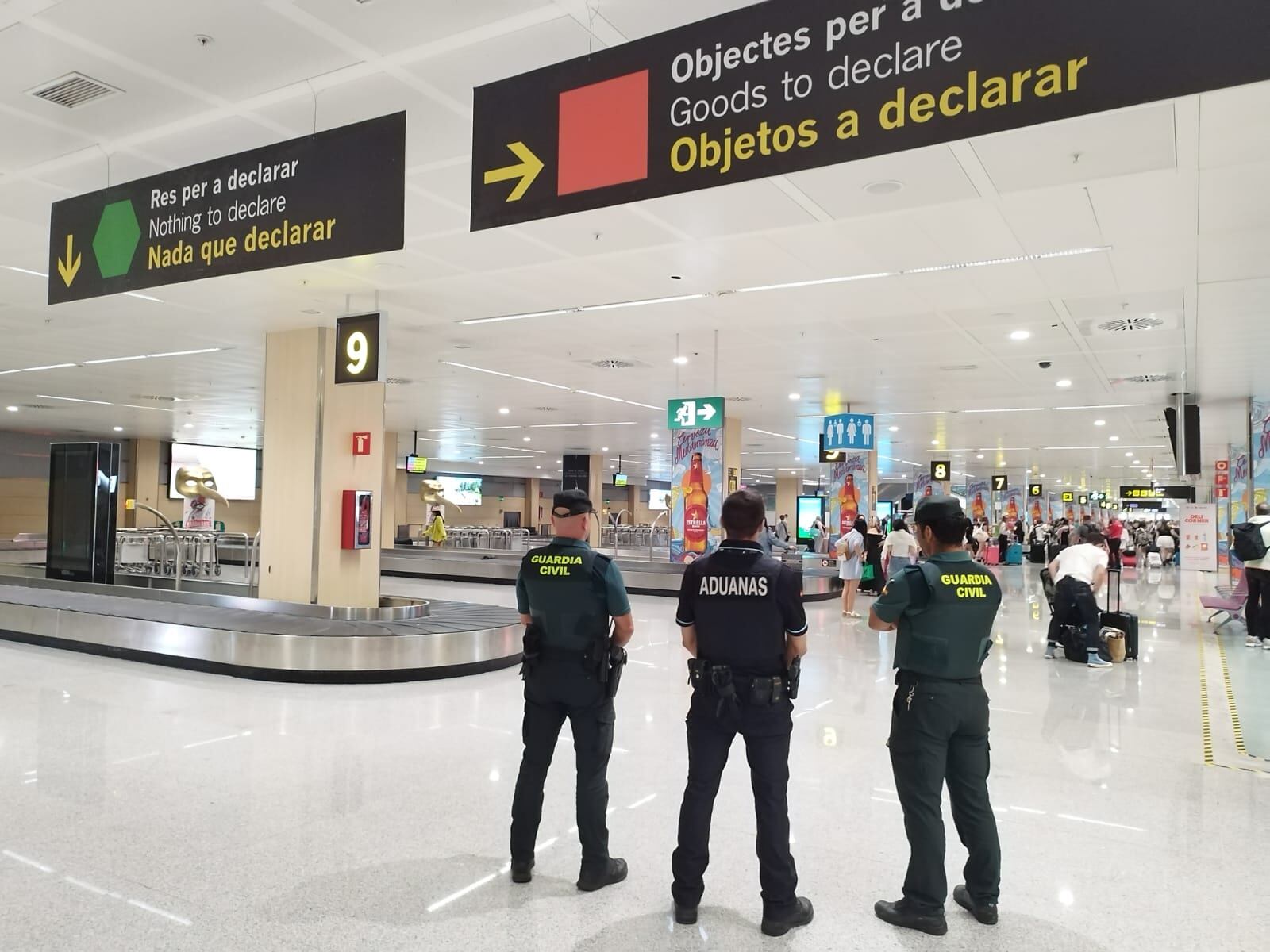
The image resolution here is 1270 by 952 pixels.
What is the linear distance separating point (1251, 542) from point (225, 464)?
101ft

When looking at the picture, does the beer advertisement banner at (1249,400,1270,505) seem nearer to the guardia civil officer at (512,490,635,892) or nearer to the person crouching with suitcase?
the person crouching with suitcase

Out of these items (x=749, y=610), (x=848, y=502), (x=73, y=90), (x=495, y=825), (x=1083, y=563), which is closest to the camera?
(x=749, y=610)

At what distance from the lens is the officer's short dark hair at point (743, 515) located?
3.44 metres

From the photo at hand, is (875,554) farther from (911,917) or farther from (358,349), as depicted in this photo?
(911,917)

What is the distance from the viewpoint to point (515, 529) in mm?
34938

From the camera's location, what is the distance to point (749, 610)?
337cm

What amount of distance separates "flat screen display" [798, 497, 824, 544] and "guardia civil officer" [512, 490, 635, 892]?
84.2 ft

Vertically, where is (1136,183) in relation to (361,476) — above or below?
above

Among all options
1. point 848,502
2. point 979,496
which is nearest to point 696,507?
point 848,502

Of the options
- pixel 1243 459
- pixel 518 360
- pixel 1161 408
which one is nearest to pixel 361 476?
pixel 518 360

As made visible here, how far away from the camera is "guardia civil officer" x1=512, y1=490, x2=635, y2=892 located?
3662mm

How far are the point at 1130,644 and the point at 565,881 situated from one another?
8778mm

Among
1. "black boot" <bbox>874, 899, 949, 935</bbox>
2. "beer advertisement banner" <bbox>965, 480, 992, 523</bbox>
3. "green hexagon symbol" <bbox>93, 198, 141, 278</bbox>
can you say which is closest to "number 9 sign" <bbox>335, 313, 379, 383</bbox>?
"green hexagon symbol" <bbox>93, 198, 141, 278</bbox>

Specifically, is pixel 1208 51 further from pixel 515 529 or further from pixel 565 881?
pixel 515 529
